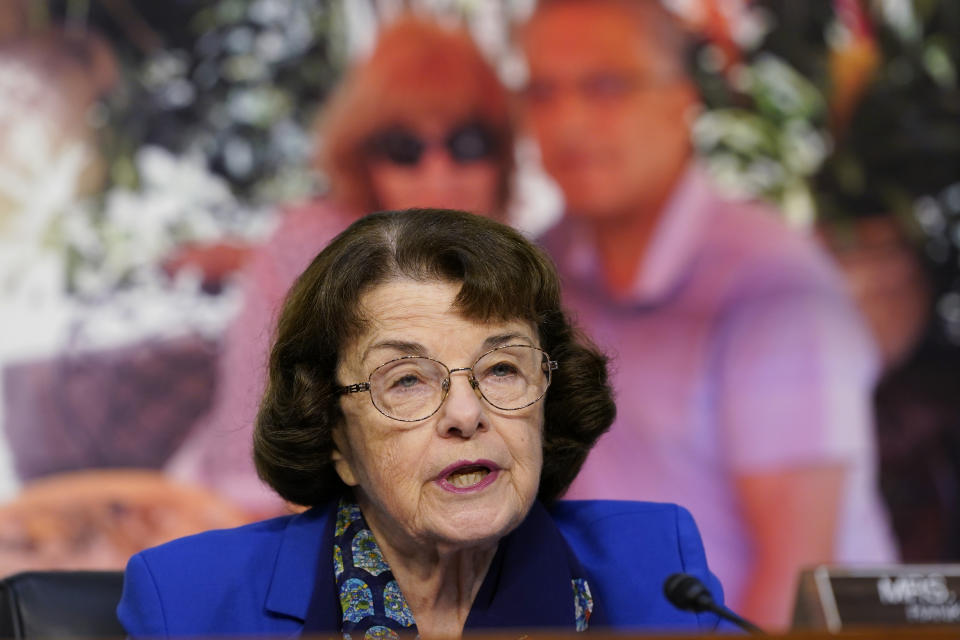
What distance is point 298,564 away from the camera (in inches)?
65.7

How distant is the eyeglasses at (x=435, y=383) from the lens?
1.57 meters

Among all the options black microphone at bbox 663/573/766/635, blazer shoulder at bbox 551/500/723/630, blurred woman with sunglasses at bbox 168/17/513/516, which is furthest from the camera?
blurred woman with sunglasses at bbox 168/17/513/516

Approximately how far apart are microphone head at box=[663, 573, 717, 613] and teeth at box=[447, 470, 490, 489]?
0.32 metres

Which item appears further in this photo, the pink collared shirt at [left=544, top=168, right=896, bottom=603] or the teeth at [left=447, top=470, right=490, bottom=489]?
the pink collared shirt at [left=544, top=168, right=896, bottom=603]

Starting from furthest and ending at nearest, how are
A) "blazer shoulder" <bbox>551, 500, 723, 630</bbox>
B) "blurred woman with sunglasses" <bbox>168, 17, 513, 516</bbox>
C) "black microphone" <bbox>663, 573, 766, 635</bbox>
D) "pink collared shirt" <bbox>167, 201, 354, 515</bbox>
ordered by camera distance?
"blurred woman with sunglasses" <bbox>168, 17, 513, 516</bbox>, "pink collared shirt" <bbox>167, 201, 354, 515</bbox>, "blazer shoulder" <bbox>551, 500, 723, 630</bbox>, "black microphone" <bbox>663, 573, 766, 635</bbox>

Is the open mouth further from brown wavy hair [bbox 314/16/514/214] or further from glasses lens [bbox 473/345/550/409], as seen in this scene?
brown wavy hair [bbox 314/16/514/214]

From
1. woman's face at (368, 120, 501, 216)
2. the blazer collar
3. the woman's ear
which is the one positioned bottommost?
the blazer collar

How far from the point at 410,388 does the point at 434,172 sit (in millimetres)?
2097

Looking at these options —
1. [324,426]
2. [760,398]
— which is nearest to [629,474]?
[760,398]

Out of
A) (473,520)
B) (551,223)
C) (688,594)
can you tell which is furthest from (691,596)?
(551,223)

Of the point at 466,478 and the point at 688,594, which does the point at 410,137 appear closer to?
the point at 466,478

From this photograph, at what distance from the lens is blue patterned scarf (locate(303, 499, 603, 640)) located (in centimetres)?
160

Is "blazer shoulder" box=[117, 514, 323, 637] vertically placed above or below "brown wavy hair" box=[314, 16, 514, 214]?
below

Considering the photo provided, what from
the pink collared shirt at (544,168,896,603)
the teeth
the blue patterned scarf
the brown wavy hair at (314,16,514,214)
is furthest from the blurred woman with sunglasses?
the teeth
